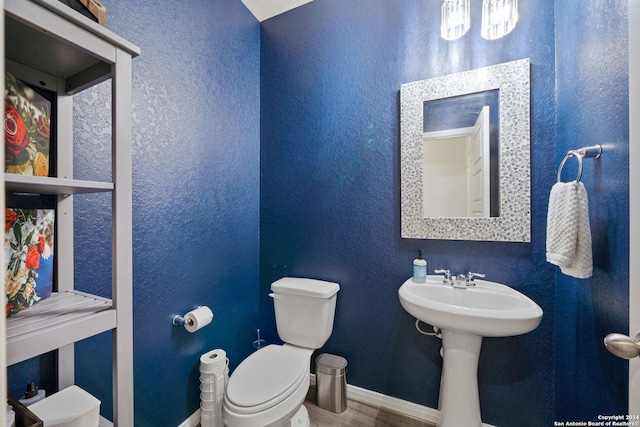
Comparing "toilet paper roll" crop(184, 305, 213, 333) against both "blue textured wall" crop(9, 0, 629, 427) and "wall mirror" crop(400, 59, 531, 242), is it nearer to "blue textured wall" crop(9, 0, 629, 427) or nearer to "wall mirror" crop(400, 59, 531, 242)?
"blue textured wall" crop(9, 0, 629, 427)

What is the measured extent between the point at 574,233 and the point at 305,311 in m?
1.31

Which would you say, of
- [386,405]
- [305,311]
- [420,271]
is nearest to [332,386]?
[386,405]

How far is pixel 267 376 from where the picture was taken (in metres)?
1.27

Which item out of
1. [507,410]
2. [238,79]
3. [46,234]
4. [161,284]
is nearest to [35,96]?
[46,234]

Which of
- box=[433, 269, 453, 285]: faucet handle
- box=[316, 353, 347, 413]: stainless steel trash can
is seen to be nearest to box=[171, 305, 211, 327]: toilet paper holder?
box=[316, 353, 347, 413]: stainless steel trash can

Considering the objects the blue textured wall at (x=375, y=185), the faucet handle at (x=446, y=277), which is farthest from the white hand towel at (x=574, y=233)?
the faucet handle at (x=446, y=277)

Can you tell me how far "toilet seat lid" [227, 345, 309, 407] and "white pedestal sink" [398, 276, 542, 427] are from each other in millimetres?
629

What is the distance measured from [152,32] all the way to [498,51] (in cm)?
170

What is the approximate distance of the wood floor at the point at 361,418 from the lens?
4.93ft

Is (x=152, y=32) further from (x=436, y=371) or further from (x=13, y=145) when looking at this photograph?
(x=436, y=371)

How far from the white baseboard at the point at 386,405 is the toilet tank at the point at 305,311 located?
43 cm

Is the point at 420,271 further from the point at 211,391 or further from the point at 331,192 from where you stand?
the point at 211,391

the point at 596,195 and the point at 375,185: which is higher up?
the point at 375,185

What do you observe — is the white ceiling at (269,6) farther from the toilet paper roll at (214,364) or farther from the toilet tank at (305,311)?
the toilet paper roll at (214,364)
